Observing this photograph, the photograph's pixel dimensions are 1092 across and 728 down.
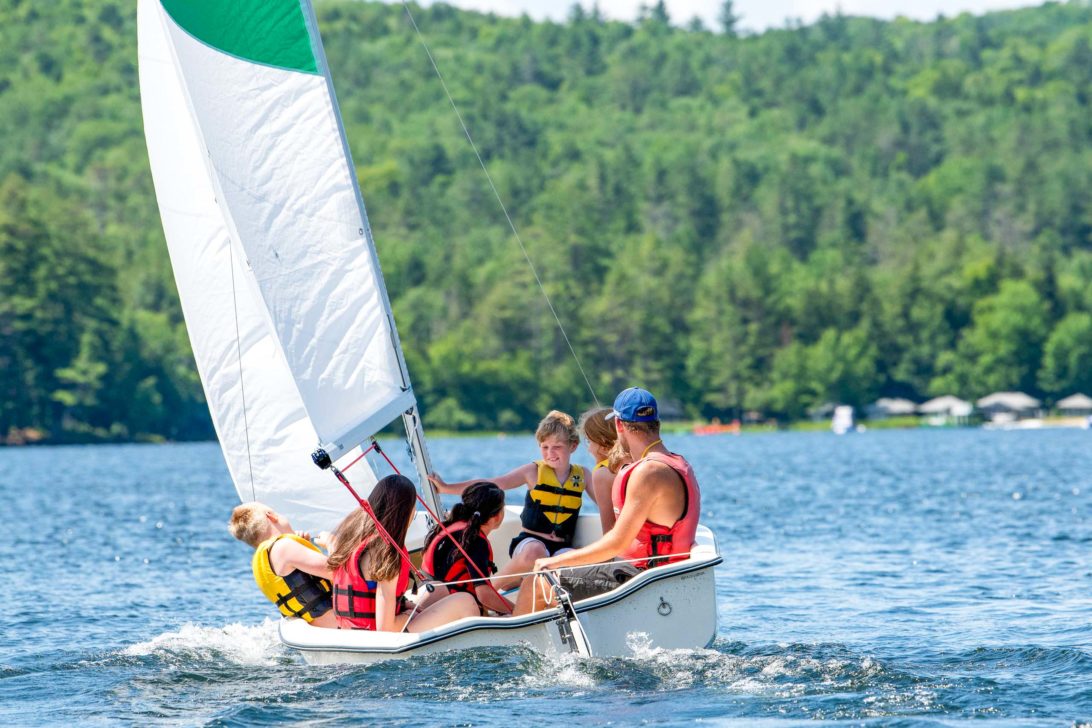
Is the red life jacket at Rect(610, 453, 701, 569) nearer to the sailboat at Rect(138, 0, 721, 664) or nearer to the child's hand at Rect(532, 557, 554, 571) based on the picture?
the sailboat at Rect(138, 0, 721, 664)

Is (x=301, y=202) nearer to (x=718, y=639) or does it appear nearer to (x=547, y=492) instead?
(x=547, y=492)

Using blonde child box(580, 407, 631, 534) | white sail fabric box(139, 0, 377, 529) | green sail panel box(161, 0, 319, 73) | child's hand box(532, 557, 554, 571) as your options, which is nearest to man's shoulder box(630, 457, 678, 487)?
child's hand box(532, 557, 554, 571)

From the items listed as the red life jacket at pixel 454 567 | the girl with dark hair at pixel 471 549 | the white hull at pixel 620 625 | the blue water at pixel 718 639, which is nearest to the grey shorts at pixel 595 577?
the white hull at pixel 620 625

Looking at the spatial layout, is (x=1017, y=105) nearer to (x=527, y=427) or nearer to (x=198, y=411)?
(x=527, y=427)

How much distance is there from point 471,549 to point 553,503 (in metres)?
1.16

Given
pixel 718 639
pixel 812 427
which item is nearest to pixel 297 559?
pixel 718 639

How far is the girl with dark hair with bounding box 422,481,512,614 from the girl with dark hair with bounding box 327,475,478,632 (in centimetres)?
25

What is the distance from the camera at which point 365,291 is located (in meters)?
10.8

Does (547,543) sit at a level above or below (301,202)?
below

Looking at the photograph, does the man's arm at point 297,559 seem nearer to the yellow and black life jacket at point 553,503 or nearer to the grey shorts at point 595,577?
the grey shorts at point 595,577

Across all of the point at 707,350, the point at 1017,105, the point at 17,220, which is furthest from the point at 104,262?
the point at 1017,105

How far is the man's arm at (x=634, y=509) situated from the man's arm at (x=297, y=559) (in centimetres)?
172

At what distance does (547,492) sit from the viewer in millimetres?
11508

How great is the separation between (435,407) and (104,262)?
21555mm
